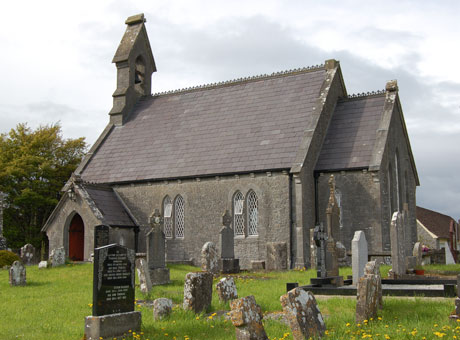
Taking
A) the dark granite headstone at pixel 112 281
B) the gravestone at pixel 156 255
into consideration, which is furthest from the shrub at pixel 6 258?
the dark granite headstone at pixel 112 281

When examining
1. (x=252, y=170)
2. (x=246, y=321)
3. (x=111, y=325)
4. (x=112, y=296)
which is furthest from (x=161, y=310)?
(x=252, y=170)

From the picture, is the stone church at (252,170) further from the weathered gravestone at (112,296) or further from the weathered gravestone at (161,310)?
the weathered gravestone at (112,296)

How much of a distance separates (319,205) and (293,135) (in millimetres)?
3718

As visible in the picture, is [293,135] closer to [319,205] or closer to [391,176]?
[319,205]

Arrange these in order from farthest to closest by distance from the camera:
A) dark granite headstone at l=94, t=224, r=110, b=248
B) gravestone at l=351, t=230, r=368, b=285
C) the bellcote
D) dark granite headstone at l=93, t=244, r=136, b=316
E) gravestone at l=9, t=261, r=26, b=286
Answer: the bellcote → dark granite headstone at l=94, t=224, r=110, b=248 → gravestone at l=9, t=261, r=26, b=286 → gravestone at l=351, t=230, r=368, b=285 → dark granite headstone at l=93, t=244, r=136, b=316

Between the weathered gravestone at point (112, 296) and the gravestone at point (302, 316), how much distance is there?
3227mm

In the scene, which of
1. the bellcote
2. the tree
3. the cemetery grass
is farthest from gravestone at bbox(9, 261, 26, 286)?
the tree

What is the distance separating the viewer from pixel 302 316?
8883 mm

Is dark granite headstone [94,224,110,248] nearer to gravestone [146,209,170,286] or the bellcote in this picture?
gravestone [146,209,170,286]

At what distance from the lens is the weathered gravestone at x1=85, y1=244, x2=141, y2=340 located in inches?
392

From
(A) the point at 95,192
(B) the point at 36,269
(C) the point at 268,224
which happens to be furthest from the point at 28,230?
(C) the point at 268,224

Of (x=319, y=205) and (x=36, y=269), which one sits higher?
(x=319, y=205)

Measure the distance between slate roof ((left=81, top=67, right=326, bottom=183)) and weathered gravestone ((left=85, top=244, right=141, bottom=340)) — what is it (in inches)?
622

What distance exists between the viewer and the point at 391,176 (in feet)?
93.2
